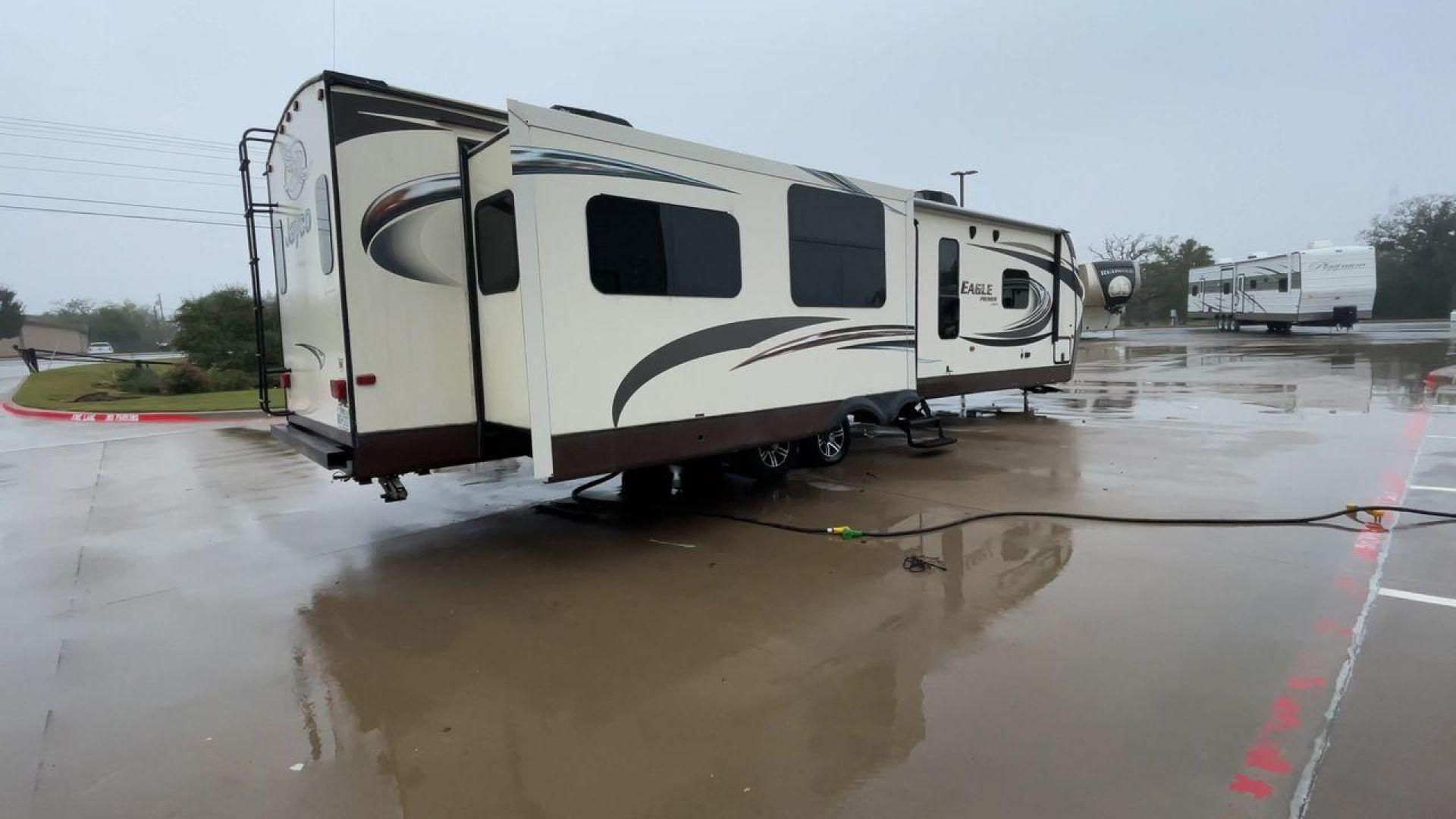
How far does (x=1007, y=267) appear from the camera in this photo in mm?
10227

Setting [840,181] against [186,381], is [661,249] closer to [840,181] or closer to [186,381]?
[840,181]

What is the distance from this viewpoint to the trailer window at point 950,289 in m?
9.10

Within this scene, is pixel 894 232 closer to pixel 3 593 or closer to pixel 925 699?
pixel 925 699

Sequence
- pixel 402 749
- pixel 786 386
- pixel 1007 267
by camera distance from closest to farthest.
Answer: pixel 402 749 → pixel 786 386 → pixel 1007 267

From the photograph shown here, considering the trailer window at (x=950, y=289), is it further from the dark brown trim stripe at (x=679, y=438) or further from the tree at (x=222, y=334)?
the tree at (x=222, y=334)

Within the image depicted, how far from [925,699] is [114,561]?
19.2 feet

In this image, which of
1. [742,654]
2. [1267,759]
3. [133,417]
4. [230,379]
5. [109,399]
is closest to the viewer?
[1267,759]

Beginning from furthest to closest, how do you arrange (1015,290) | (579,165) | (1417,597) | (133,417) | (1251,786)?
(133,417) < (1015,290) < (579,165) < (1417,597) < (1251,786)

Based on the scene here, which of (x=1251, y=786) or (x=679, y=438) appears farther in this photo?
(x=679, y=438)

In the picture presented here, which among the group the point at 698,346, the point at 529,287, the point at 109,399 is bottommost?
the point at 109,399

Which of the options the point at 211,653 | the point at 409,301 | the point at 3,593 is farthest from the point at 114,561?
the point at 409,301

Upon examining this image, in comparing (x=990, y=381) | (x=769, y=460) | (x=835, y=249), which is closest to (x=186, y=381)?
(x=769, y=460)

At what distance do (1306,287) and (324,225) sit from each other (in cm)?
3487

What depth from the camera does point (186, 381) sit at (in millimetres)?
20047
